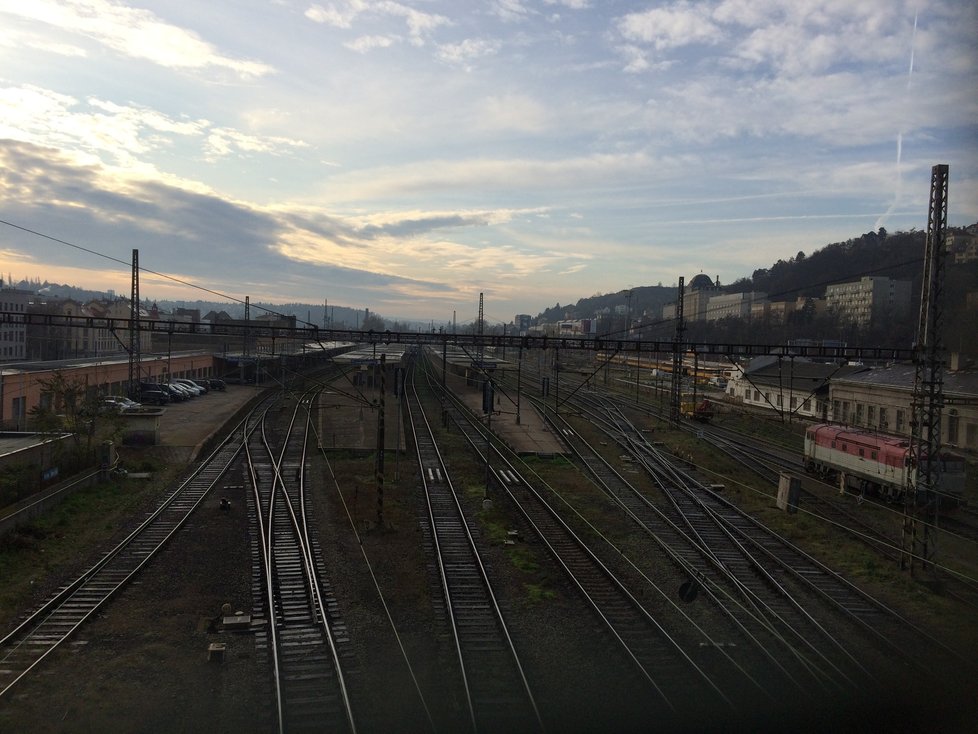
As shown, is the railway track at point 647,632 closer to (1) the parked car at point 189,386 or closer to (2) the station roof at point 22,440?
(2) the station roof at point 22,440

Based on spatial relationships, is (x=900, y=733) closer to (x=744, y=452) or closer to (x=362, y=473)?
(x=362, y=473)

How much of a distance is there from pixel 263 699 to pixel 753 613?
237 inches

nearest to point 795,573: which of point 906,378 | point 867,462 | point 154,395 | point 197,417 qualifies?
point 867,462

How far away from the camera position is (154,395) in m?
29.7

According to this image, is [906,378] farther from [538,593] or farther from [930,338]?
[538,593]

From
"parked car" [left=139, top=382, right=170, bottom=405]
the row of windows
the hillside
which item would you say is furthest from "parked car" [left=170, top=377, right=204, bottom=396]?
the row of windows

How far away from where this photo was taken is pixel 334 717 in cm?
593

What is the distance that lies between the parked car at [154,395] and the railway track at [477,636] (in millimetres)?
20216

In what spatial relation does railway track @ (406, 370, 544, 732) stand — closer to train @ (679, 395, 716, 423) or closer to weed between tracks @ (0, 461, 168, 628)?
weed between tracks @ (0, 461, 168, 628)

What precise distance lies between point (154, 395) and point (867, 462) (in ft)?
90.2

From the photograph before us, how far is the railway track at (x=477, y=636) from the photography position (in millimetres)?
5980

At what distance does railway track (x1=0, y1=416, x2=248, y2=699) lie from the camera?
275 inches

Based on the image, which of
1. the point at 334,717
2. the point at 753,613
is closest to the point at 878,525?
the point at 753,613

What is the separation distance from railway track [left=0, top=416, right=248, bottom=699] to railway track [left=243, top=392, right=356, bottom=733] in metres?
1.52
